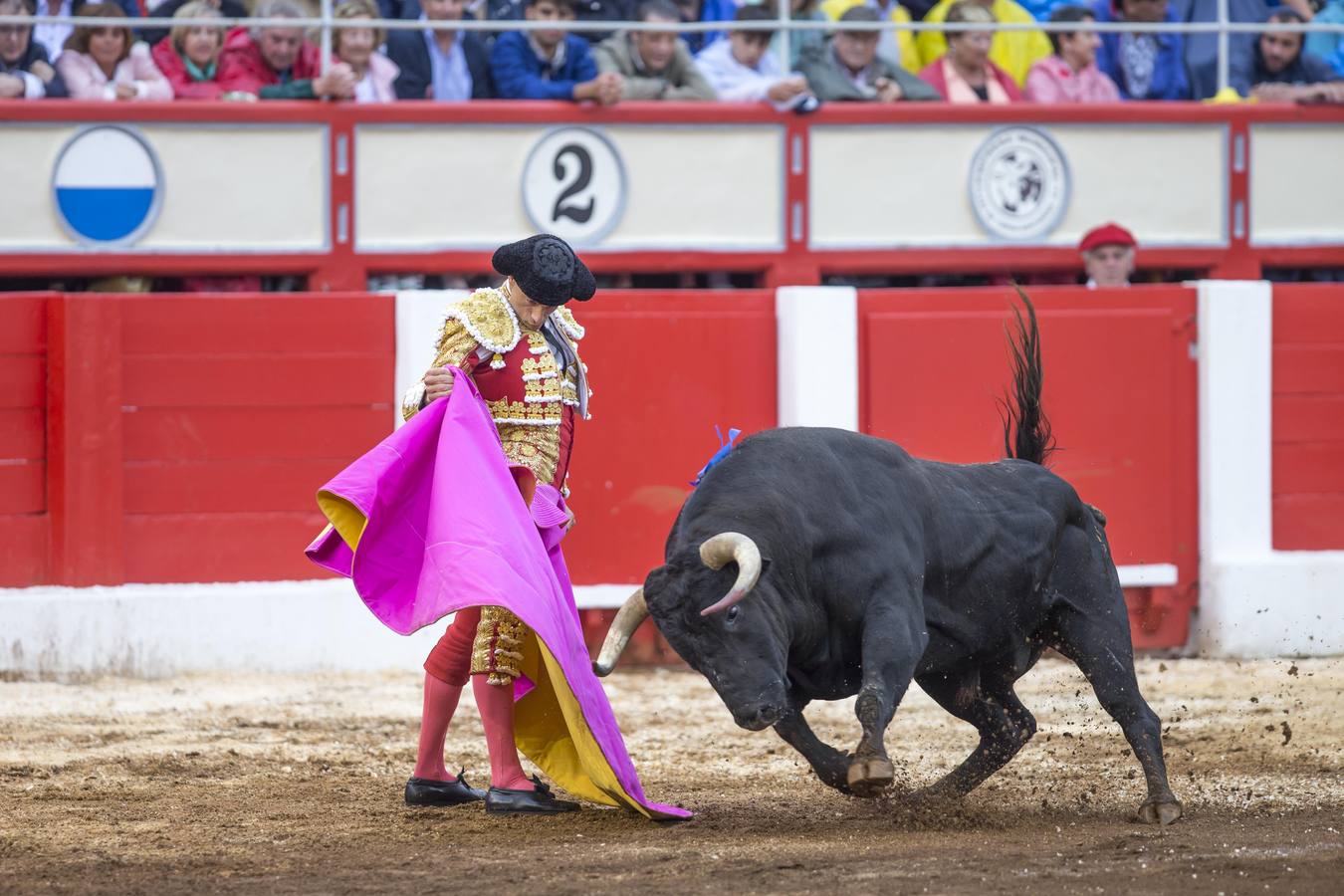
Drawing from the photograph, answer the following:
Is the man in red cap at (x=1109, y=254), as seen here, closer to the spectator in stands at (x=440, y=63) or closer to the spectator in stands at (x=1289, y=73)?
the spectator in stands at (x=1289, y=73)

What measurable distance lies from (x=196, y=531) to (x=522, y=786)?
103 inches

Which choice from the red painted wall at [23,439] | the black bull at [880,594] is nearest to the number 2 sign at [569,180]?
the red painted wall at [23,439]

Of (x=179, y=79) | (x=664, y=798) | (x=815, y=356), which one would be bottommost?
(x=664, y=798)

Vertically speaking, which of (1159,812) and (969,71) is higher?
(969,71)

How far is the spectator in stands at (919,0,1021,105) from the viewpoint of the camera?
27.1 feet

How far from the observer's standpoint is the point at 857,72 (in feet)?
27.1

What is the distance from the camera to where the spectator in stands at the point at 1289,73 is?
8.56m

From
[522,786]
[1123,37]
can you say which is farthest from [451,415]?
[1123,37]

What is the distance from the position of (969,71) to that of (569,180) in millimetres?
1857

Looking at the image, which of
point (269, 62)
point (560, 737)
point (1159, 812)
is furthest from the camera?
point (269, 62)

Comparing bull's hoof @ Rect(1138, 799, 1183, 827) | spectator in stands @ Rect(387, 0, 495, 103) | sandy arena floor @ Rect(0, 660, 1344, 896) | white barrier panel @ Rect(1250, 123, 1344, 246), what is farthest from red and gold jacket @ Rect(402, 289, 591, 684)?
white barrier panel @ Rect(1250, 123, 1344, 246)

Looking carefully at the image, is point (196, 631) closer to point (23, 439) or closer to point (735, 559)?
point (23, 439)

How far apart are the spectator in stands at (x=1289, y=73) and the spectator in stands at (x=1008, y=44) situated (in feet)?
3.24

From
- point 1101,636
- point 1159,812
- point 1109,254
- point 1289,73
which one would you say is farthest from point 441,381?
point 1289,73
